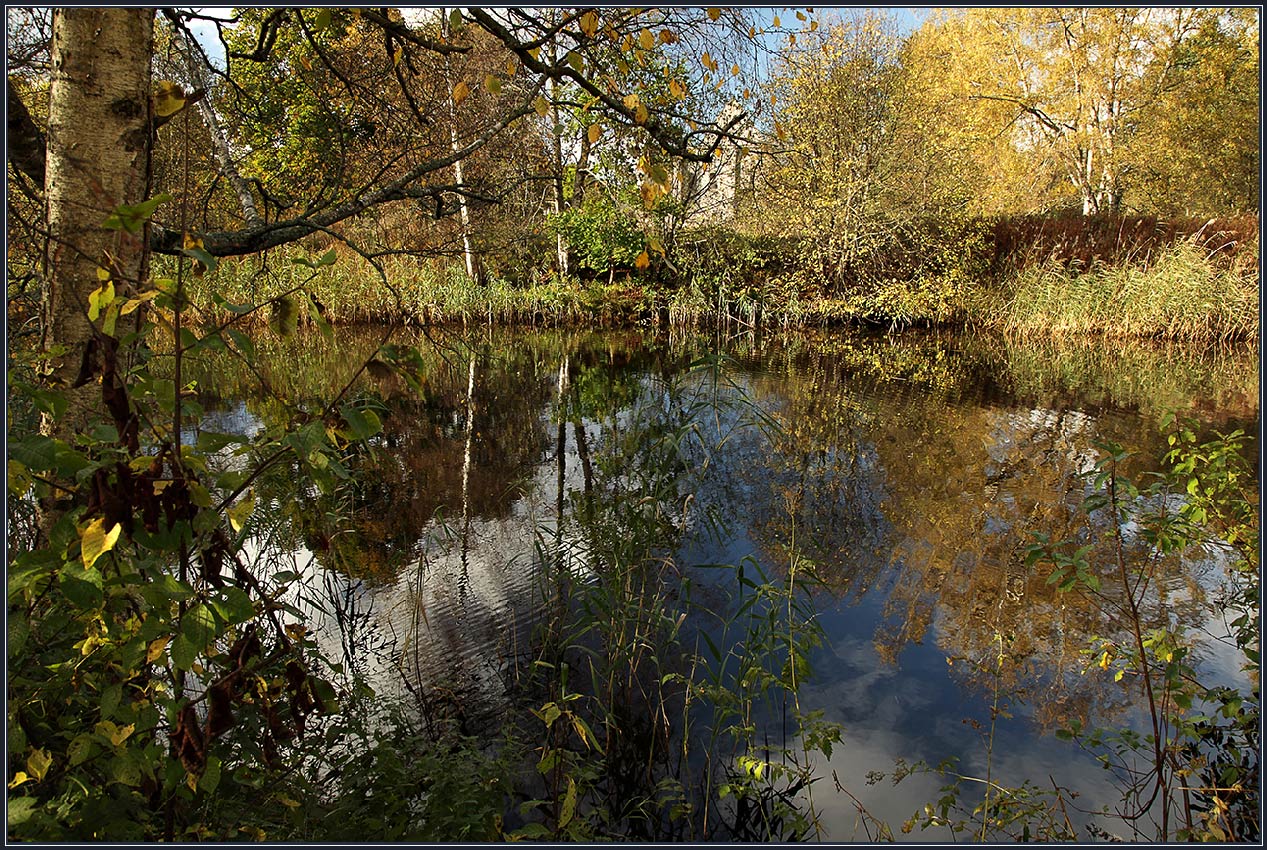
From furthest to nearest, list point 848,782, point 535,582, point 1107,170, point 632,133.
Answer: point 1107,170 → point 535,582 → point 632,133 → point 848,782

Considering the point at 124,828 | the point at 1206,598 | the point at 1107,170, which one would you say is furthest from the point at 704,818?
the point at 1107,170

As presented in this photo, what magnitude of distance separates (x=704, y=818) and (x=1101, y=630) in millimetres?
2522

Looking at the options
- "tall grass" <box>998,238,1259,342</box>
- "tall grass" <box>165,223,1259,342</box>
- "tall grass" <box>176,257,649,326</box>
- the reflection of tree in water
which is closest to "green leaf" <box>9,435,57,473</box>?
the reflection of tree in water

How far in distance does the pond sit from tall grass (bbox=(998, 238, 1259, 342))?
2.24m

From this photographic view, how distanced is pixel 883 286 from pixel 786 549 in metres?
11.1

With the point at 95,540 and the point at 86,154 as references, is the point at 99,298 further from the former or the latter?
the point at 86,154

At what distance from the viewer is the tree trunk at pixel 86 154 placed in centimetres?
180

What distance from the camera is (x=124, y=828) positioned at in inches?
67.0

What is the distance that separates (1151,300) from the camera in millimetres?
11773

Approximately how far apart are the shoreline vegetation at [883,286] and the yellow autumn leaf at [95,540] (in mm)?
11374

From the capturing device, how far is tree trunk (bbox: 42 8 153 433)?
1801mm

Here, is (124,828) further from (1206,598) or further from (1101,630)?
(1206,598)

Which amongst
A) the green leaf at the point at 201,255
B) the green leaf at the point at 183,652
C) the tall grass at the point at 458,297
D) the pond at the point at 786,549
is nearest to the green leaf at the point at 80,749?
the green leaf at the point at 183,652

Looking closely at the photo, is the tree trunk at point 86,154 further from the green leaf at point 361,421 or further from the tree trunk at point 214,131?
the green leaf at point 361,421
